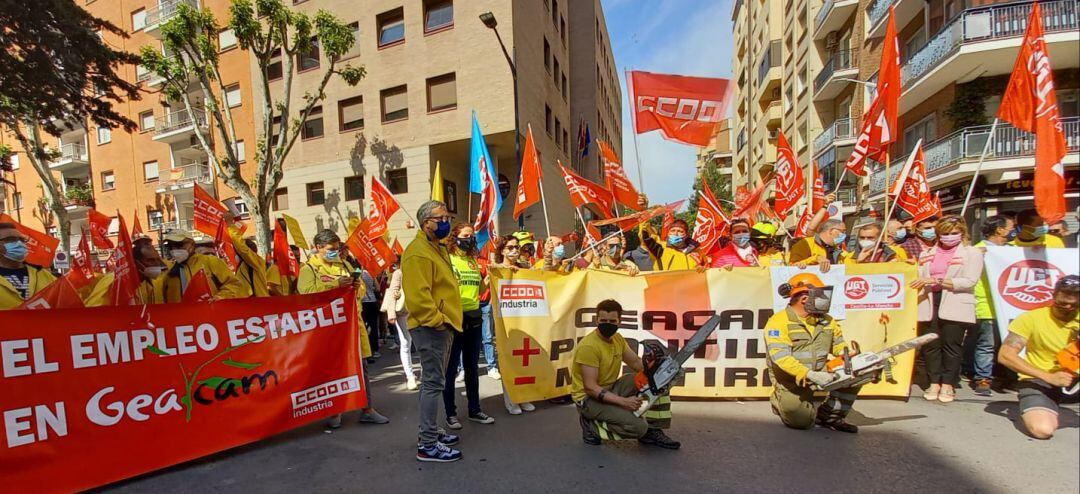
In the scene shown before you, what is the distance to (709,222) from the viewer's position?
716cm

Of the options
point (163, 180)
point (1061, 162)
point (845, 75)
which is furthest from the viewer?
point (163, 180)

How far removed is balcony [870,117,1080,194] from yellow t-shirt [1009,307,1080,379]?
929 millimetres

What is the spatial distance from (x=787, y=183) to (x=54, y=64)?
12.6 m

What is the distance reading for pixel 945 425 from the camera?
3867mm

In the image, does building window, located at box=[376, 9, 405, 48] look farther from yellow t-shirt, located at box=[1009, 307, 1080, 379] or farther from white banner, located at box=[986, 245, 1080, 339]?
yellow t-shirt, located at box=[1009, 307, 1080, 379]

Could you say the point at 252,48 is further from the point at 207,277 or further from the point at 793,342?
the point at 793,342

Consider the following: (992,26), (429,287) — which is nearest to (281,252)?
(429,287)

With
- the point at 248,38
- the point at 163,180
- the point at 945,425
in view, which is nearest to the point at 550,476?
the point at 945,425

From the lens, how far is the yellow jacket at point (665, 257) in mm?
5414

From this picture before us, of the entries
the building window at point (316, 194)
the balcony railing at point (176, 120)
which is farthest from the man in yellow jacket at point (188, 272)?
the balcony railing at point (176, 120)

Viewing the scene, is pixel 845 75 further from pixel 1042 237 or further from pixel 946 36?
pixel 1042 237

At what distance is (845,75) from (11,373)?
26.0 m

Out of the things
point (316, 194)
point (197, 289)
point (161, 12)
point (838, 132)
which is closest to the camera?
point (197, 289)

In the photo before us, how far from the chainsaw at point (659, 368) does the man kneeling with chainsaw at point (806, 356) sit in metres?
0.63
